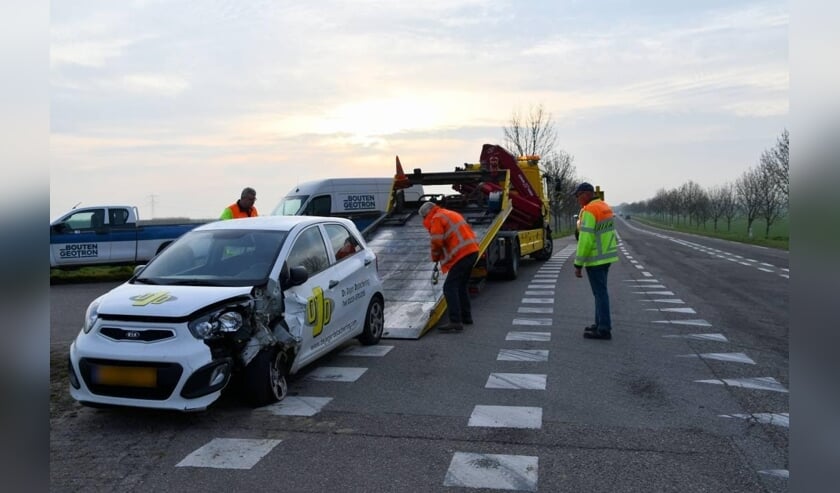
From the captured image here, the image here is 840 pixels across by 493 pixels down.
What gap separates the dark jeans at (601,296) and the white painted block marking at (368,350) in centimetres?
291

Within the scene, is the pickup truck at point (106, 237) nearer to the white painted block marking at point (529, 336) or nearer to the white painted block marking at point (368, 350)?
the white painted block marking at point (368, 350)

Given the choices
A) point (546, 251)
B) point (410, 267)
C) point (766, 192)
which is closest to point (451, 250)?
point (410, 267)

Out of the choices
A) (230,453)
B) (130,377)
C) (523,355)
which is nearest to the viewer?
(230,453)

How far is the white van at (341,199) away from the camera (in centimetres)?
1970

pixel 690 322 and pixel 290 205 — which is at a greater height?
pixel 290 205

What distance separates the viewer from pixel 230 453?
15.8ft

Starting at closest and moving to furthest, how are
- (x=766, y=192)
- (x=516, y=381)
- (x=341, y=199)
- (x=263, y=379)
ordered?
(x=263, y=379) → (x=516, y=381) → (x=341, y=199) → (x=766, y=192)

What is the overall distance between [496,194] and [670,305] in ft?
15.0

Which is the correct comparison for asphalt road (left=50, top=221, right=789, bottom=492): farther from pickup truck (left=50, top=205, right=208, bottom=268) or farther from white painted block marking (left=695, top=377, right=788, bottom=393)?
pickup truck (left=50, top=205, right=208, bottom=268)

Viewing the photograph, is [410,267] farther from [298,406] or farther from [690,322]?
[298,406]

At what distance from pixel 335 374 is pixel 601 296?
4027 mm

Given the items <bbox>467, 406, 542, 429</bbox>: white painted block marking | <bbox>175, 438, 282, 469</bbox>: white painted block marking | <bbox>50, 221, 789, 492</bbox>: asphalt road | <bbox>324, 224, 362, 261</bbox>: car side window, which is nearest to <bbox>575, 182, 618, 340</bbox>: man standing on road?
<bbox>50, 221, 789, 492</bbox>: asphalt road

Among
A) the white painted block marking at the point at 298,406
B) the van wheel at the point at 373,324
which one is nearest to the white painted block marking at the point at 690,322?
the van wheel at the point at 373,324
